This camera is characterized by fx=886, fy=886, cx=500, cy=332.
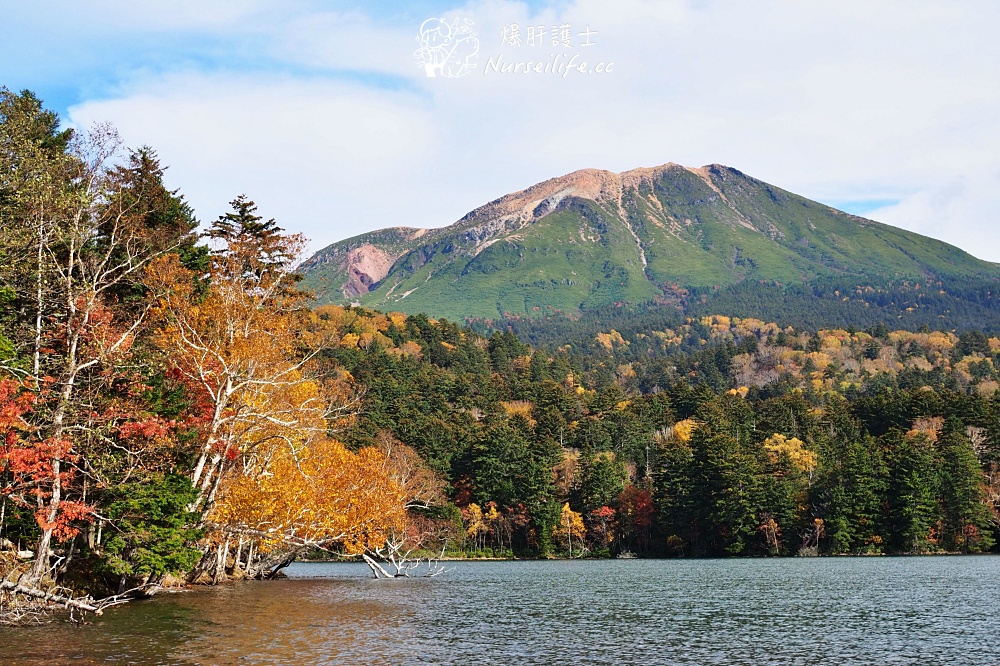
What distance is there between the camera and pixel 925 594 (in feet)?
161

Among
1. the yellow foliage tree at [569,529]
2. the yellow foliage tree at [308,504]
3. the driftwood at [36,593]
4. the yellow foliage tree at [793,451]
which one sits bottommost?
the yellow foliage tree at [569,529]

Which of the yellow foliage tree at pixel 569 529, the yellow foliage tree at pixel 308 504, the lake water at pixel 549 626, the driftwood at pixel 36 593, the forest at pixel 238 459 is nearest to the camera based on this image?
the lake water at pixel 549 626

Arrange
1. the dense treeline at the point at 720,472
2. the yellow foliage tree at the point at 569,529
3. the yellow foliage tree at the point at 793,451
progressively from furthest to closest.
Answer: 1. the yellow foliage tree at the point at 793,451
2. the yellow foliage tree at the point at 569,529
3. the dense treeline at the point at 720,472

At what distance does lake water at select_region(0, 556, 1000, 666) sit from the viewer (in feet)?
95.0

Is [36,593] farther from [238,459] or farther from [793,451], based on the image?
[793,451]

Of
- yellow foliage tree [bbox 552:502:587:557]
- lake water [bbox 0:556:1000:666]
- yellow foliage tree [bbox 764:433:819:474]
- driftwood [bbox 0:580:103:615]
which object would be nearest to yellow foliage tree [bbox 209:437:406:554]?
lake water [bbox 0:556:1000:666]

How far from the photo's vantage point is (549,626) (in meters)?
37.5

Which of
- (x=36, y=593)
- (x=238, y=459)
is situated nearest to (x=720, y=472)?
(x=238, y=459)

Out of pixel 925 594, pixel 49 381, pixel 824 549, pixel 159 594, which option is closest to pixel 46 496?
pixel 49 381

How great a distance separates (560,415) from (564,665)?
12126 centimetres

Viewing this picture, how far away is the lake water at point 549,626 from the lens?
95.0ft

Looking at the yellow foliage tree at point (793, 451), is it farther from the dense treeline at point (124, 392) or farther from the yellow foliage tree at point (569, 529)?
the dense treeline at point (124, 392)

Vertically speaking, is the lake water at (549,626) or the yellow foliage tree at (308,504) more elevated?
the yellow foliage tree at (308,504)

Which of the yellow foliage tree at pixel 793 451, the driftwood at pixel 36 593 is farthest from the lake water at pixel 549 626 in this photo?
the yellow foliage tree at pixel 793 451
